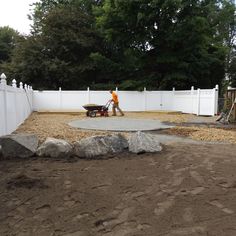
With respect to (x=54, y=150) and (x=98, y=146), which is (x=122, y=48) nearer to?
(x=98, y=146)

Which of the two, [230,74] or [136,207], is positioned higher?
[230,74]

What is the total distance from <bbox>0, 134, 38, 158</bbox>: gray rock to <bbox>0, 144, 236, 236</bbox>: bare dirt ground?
0.90 feet

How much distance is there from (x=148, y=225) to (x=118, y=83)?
2769 cm

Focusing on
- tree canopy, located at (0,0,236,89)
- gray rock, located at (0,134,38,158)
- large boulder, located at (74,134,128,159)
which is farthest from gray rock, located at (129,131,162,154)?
tree canopy, located at (0,0,236,89)

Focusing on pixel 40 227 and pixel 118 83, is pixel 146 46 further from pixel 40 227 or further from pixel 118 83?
pixel 40 227

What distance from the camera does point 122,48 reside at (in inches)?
1222

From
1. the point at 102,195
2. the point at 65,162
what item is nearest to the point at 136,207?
the point at 102,195

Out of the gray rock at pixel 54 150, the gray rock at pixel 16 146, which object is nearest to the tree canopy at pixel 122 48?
the gray rock at pixel 54 150

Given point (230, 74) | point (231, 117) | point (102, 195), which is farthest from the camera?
point (230, 74)

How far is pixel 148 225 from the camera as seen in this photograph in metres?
3.68

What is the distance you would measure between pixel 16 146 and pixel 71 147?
3.48 ft

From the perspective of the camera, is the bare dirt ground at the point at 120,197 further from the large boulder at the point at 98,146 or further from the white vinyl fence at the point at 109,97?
the white vinyl fence at the point at 109,97

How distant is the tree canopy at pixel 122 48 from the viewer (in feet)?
90.1

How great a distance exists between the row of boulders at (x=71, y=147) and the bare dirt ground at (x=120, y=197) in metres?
0.29
